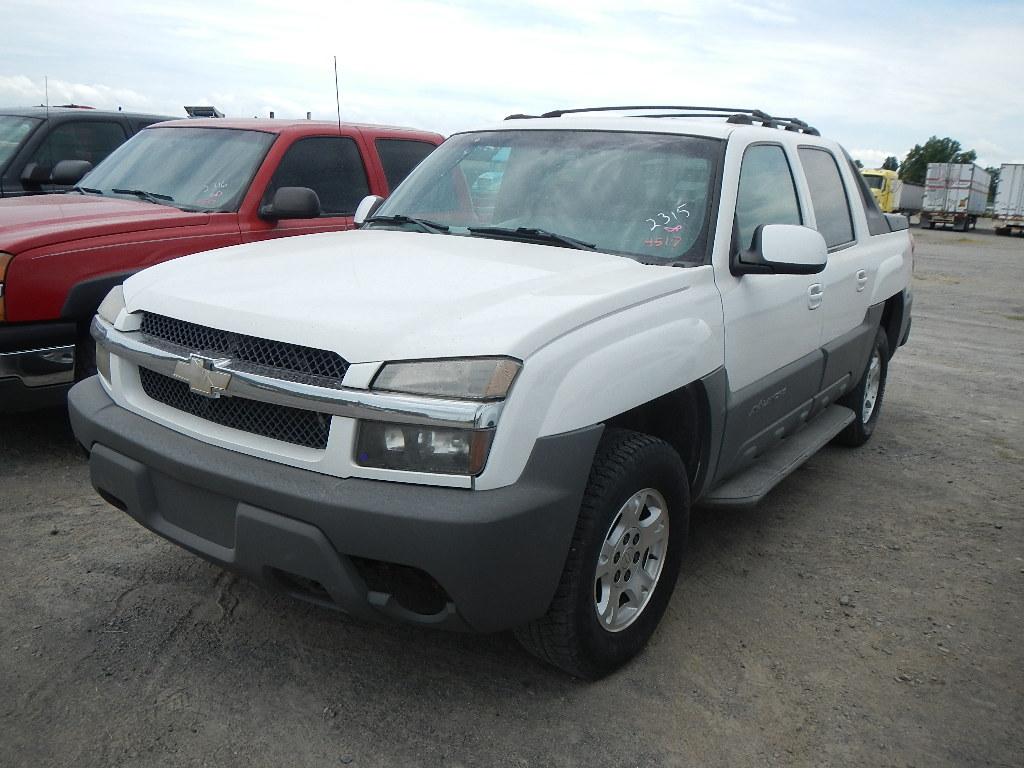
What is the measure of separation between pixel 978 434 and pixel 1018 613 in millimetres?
2625

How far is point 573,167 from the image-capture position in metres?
3.70

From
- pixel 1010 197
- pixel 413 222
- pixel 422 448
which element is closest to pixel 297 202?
pixel 413 222

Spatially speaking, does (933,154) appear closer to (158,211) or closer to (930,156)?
(930,156)

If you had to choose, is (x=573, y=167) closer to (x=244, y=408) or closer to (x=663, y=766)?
(x=244, y=408)

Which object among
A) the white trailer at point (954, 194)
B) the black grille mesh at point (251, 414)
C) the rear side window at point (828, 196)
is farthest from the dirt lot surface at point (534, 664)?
the white trailer at point (954, 194)

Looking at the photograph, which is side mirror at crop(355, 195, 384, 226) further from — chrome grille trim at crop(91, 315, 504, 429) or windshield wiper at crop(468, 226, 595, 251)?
chrome grille trim at crop(91, 315, 504, 429)

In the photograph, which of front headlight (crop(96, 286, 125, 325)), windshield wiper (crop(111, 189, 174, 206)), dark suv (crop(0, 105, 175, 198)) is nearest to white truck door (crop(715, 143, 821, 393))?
front headlight (crop(96, 286, 125, 325))

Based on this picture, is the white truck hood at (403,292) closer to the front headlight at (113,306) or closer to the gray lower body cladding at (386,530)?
the front headlight at (113,306)

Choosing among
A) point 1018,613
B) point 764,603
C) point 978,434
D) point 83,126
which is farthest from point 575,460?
point 83,126

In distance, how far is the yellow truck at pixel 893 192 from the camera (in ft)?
106

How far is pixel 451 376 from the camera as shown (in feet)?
7.82

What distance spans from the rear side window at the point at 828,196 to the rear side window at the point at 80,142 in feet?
18.0

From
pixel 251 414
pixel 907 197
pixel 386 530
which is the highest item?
pixel 907 197

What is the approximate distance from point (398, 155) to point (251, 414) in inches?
163
